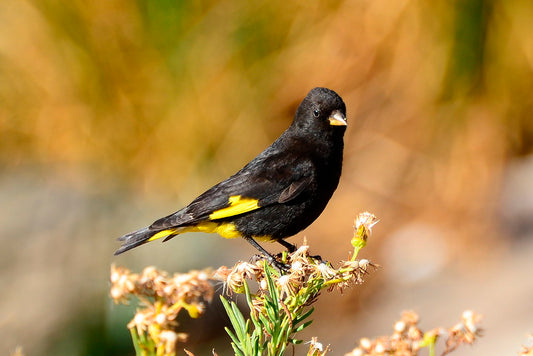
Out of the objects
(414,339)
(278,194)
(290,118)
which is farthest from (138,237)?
(290,118)

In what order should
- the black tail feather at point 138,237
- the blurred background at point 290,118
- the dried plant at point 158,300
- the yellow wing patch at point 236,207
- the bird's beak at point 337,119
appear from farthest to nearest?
the blurred background at point 290,118
the bird's beak at point 337,119
the yellow wing patch at point 236,207
the black tail feather at point 138,237
the dried plant at point 158,300

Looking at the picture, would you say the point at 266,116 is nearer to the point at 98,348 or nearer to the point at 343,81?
the point at 343,81

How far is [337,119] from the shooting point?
7.32 feet

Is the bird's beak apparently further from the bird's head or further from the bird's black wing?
the bird's black wing

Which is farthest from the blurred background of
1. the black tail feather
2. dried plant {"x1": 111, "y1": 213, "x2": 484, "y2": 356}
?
dried plant {"x1": 111, "y1": 213, "x2": 484, "y2": 356}

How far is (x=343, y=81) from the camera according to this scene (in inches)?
159

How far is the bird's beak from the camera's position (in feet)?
7.23

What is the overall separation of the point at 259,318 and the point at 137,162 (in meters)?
3.02

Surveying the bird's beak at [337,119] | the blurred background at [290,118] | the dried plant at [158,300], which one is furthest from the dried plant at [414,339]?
the blurred background at [290,118]

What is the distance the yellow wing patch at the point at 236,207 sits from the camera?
6.87 ft

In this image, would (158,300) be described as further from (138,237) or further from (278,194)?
(278,194)

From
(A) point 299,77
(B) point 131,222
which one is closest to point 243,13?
(A) point 299,77

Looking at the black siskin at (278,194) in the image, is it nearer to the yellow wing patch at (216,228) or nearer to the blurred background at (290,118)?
the yellow wing patch at (216,228)

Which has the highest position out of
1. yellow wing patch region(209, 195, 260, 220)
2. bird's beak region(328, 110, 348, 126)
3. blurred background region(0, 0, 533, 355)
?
blurred background region(0, 0, 533, 355)
